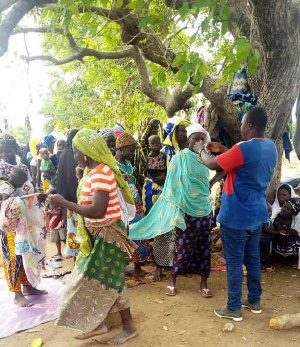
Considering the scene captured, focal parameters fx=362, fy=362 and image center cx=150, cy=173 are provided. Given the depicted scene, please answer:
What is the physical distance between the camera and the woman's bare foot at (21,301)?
3.80 metres

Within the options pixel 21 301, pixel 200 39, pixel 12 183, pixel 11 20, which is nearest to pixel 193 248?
pixel 21 301

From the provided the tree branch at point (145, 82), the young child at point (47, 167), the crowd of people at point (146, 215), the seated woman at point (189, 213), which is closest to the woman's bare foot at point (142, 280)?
the crowd of people at point (146, 215)

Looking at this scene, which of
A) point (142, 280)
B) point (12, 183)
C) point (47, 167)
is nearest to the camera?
point (12, 183)

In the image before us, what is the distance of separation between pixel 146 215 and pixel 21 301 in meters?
1.70

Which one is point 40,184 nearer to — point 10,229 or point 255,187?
point 10,229

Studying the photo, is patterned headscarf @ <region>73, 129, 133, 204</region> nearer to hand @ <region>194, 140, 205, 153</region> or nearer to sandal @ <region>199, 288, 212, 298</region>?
hand @ <region>194, 140, 205, 153</region>

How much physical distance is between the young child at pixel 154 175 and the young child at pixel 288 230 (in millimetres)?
1665

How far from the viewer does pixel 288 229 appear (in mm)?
4719

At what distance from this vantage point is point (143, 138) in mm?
5062

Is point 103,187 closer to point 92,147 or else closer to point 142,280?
point 92,147

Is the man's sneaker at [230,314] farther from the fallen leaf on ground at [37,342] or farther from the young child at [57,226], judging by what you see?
the young child at [57,226]

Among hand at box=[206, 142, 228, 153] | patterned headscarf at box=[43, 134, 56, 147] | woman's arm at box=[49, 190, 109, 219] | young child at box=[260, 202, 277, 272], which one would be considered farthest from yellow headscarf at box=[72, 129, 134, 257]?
patterned headscarf at box=[43, 134, 56, 147]

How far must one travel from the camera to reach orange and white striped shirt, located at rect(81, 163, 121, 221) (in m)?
2.79

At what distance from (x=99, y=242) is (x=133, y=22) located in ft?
9.57
